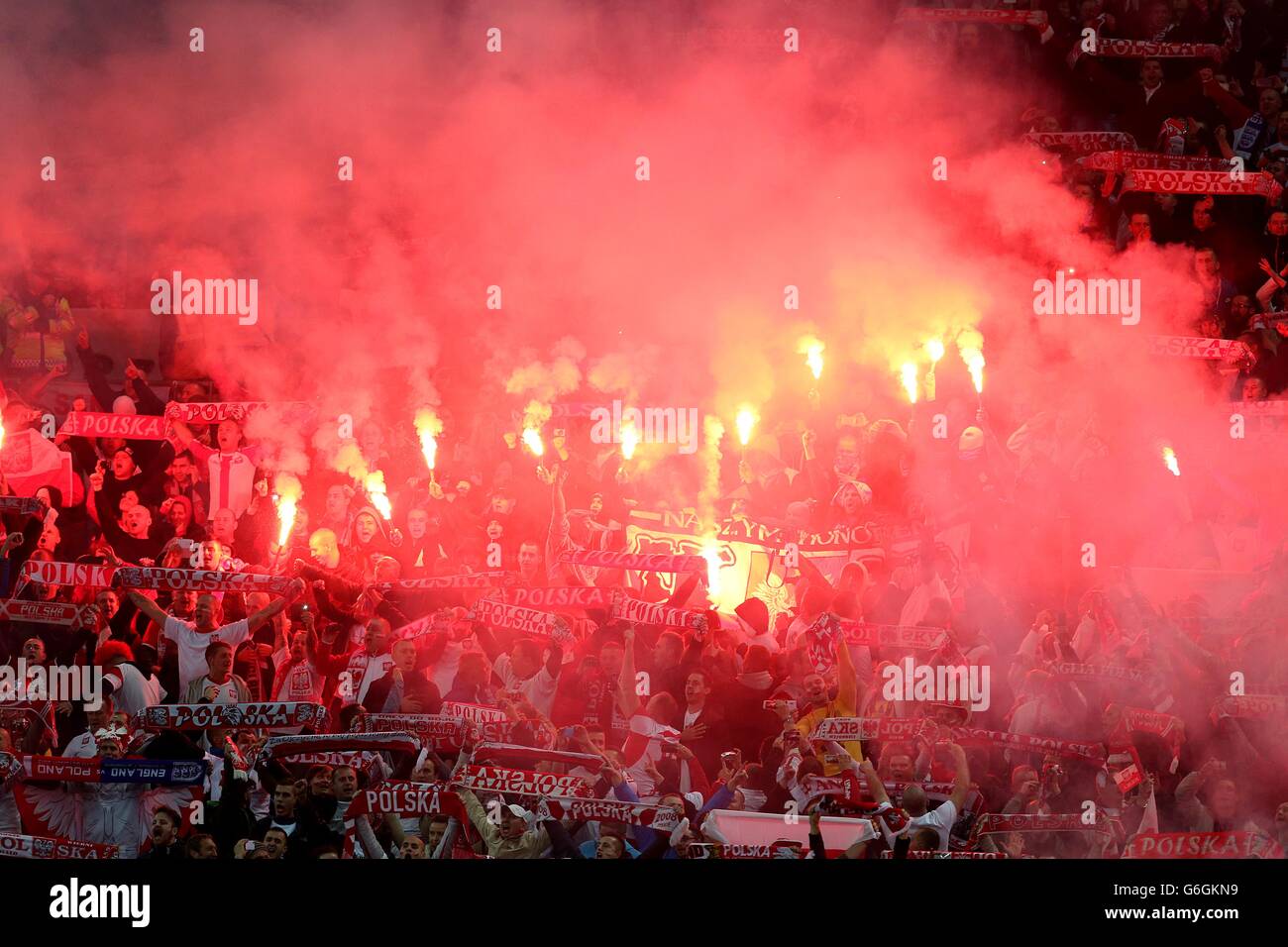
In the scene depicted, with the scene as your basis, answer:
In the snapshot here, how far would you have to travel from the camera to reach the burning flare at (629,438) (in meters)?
8.84

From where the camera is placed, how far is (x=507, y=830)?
21.5ft

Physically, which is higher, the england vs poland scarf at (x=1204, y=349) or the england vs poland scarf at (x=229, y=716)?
the england vs poland scarf at (x=1204, y=349)

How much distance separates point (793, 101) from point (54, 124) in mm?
4658

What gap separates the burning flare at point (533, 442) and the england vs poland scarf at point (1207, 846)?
156 inches

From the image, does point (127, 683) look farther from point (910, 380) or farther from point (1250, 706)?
point (1250, 706)

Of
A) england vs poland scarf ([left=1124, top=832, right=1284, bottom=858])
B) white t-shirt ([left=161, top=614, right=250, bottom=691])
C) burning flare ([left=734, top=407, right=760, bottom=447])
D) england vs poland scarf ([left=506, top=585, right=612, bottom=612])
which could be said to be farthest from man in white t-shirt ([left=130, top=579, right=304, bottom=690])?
england vs poland scarf ([left=1124, top=832, right=1284, bottom=858])

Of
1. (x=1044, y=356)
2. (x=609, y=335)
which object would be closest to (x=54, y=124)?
(x=609, y=335)

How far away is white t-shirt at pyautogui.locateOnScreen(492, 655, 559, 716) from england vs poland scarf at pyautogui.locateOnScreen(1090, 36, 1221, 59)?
586 centimetres

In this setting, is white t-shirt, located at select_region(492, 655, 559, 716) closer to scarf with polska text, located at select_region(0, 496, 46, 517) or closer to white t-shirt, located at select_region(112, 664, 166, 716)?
white t-shirt, located at select_region(112, 664, 166, 716)

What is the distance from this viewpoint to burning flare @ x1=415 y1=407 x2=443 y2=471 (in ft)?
29.5

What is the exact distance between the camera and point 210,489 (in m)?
8.68

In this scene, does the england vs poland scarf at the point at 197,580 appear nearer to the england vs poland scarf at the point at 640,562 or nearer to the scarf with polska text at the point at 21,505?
the scarf with polska text at the point at 21,505

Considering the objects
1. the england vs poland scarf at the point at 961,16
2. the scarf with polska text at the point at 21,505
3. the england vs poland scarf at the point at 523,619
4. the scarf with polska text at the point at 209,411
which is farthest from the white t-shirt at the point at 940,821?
the england vs poland scarf at the point at 961,16

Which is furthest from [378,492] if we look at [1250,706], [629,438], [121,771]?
[1250,706]
